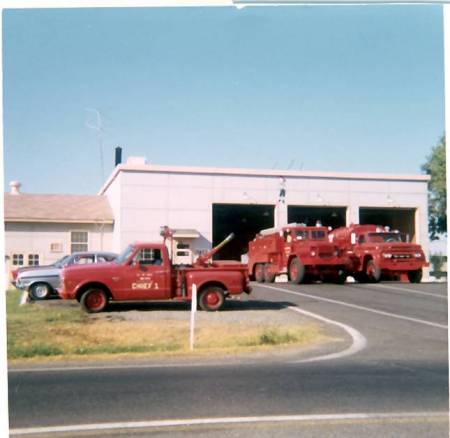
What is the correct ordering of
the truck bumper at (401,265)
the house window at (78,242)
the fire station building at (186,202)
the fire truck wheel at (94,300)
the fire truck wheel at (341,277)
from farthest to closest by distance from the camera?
the fire truck wheel at (341,277), the truck bumper at (401,265), the house window at (78,242), the fire truck wheel at (94,300), the fire station building at (186,202)

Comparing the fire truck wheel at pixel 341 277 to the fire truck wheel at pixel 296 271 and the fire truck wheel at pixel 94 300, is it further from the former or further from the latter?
the fire truck wheel at pixel 94 300

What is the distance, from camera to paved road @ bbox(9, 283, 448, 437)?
210 inches

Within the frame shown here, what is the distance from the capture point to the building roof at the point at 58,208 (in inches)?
348

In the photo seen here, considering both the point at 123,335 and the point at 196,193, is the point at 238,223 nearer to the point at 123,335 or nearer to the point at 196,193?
the point at 196,193

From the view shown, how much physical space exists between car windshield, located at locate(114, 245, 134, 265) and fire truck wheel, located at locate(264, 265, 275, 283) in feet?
29.6

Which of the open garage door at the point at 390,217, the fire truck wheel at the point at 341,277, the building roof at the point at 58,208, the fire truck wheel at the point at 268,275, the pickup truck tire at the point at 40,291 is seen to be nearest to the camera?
the building roof at the point at 58,208

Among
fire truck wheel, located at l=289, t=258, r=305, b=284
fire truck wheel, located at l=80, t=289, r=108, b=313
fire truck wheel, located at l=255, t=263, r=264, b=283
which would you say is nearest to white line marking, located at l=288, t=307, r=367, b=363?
fire truck wheel, located at l=80, t=289, r=108, b=313

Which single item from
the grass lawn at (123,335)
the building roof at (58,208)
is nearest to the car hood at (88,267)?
the building roof at (58,208)

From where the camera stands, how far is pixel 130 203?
13.2 meters

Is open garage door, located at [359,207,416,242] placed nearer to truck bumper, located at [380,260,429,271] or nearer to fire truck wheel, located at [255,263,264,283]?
truck bumper, located at [380,260,429,271]

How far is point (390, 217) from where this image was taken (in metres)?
17.1

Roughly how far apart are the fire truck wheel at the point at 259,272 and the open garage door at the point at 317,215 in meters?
3.26

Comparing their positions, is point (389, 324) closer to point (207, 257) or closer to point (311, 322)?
point (311, 322)

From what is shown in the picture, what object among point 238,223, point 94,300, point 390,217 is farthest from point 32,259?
point 390,217
